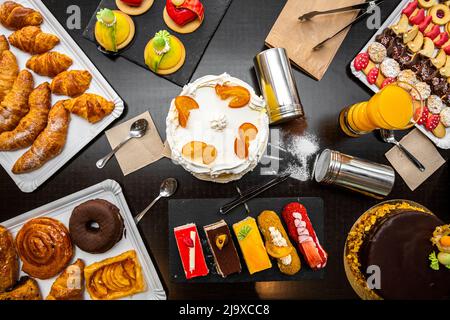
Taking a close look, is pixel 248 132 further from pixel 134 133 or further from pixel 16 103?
pixel 16 103

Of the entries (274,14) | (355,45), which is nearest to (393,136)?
(355,45)

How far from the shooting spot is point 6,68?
1760mm

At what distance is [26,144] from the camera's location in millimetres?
1754

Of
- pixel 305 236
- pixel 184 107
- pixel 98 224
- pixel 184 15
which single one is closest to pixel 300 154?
pixel 305 236

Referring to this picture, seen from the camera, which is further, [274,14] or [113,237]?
[274,14]

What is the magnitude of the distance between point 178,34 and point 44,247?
3.62 feet

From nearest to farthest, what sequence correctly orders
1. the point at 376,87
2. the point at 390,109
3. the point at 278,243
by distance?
the point at 390,109 → the point at 278,243 → the point at 376,87

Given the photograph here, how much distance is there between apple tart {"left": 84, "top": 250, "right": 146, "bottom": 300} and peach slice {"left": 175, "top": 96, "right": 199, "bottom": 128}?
619mm

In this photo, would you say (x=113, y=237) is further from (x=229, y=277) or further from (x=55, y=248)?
(x=229, y=277)

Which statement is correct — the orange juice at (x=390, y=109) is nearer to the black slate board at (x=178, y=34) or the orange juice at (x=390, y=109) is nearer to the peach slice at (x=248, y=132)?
the peach slice at (x=248, y=132)

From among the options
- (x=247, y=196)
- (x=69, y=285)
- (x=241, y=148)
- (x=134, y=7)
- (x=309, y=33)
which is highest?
(x=309, y=33)

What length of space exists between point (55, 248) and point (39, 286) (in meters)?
0.21

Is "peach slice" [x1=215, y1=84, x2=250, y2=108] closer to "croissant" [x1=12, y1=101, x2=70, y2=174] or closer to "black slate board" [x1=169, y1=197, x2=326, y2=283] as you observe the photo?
"black slate board" [x1=169, y1=197, x2=326, y2=283]

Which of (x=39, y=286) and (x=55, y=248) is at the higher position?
(x=55, y=248)
